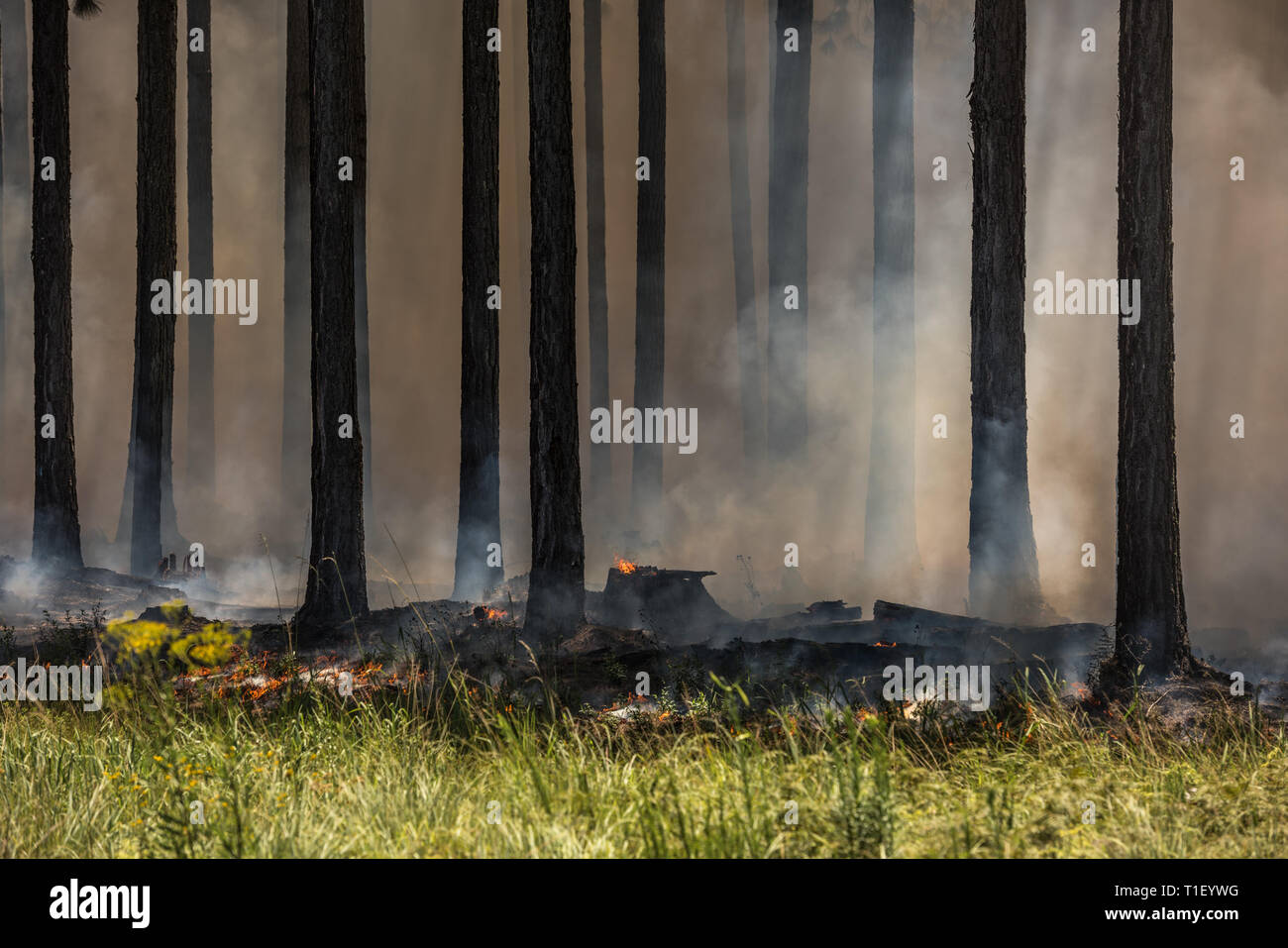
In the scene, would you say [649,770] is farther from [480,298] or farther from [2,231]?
[2,231]

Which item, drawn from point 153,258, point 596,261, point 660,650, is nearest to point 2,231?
point 153,258

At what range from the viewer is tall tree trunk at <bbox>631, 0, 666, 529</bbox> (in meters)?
16.5

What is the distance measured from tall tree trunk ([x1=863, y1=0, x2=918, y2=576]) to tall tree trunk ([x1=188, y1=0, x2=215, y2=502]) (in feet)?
36.4

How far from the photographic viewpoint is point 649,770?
214 inches

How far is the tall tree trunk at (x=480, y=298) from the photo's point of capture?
12547 mm

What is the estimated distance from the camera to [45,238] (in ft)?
46.0

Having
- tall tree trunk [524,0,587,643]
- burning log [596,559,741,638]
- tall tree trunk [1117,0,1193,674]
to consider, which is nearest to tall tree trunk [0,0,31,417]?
tall tree trunk [524,0,587,643]

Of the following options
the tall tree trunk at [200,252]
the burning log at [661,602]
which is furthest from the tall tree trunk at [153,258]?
the burning log at [661,602]

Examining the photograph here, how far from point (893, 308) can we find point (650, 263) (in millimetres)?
3845

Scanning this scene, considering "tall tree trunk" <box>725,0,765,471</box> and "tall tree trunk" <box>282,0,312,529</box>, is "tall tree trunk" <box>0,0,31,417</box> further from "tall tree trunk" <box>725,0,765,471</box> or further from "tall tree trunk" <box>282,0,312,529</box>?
"tall tree trunk" <box>725,0,765,471</box>

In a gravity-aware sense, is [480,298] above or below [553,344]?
above

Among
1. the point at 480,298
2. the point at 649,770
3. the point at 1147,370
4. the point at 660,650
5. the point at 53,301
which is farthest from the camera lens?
the point at 53,301

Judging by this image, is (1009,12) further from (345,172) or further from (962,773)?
(962,773)
